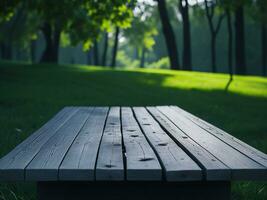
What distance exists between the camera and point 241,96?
1438 cm

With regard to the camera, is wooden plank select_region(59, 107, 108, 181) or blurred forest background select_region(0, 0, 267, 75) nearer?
wooden plank select_region(59, 107, 108, 181)

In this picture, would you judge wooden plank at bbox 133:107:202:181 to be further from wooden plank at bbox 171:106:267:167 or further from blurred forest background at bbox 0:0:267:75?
blurred forest background at bbox 0:0:267:75

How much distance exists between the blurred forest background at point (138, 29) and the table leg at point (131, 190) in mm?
10731

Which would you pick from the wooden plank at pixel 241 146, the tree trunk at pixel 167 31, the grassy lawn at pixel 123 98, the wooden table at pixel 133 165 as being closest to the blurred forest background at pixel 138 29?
the tree trunk at pixel 167 31

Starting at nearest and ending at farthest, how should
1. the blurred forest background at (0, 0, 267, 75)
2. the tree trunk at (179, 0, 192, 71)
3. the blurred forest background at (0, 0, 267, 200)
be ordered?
the blurred forest background at (0, 0, 267, 200) < the blurred forest background at (0, 0, 267, 75) < the tree trunk at (179, 0, 192, 71)

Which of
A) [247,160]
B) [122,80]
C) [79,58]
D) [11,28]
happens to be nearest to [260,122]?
[247,160]

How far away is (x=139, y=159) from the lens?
2.85 m

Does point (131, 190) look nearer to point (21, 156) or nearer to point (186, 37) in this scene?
point (21, 156)

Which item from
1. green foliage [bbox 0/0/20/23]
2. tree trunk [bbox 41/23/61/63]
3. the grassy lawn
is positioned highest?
green foliage [bbox 0/0/20/23]

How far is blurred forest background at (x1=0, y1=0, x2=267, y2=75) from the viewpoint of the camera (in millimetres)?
17109

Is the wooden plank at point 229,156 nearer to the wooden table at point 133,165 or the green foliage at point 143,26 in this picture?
the wooden table at point 133,165

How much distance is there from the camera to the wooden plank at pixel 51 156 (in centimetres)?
256

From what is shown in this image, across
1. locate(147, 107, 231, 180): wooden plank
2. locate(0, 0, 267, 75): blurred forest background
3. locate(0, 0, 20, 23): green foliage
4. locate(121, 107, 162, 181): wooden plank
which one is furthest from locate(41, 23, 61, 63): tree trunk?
locate(121, 107, 162, 181): wooden plank

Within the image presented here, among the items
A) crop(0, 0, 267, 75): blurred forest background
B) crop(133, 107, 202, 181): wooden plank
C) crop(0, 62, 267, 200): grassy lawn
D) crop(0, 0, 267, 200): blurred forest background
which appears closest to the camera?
crop(133, 107, 202, 181): wooden plank
